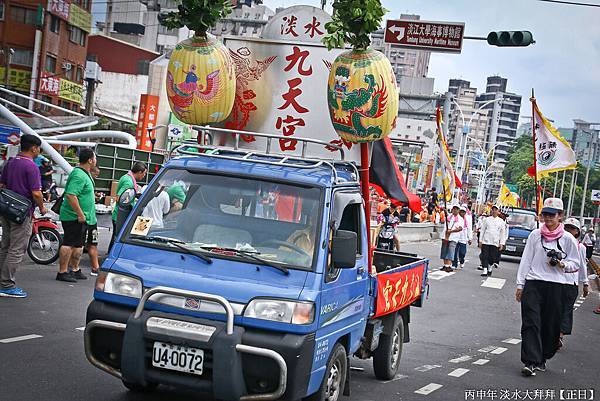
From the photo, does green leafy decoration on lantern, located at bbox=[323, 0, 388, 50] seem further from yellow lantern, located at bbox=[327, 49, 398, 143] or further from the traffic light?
the traffic light

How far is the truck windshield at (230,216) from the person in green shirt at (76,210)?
550 cm

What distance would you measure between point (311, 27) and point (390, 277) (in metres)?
3.42

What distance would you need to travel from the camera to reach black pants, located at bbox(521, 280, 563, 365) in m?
9.98

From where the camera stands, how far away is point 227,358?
5727mm

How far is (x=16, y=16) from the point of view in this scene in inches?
1791

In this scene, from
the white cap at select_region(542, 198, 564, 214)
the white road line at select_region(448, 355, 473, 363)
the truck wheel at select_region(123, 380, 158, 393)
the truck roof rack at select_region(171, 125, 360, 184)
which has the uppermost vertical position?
the truck roof rack at select_region(171, 125, 360, 184)

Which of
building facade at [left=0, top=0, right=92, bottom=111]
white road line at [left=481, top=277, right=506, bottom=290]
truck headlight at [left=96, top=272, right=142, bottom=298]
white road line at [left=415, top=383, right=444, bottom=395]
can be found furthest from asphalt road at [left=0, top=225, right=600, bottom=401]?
building facade at [left=0, top=0, right=92, bottom=111]

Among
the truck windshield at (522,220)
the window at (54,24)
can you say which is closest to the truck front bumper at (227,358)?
the truck windshield at (522,220)

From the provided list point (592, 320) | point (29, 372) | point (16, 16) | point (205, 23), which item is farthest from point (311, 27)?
point (16, 16)

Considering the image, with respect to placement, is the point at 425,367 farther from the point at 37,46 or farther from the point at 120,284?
the point at 37,46

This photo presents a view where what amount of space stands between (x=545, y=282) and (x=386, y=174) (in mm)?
2242

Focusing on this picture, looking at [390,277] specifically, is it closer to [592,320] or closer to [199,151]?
[199,151]

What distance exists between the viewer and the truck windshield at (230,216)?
256 inches

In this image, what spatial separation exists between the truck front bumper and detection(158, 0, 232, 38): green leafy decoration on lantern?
158 inches
